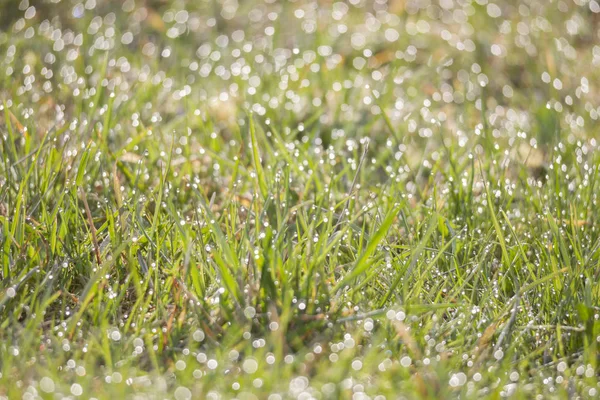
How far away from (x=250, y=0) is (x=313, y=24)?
1.49ft

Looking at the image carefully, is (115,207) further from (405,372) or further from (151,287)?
(405,372)

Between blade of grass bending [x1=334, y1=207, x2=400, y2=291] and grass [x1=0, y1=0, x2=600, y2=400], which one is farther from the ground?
blade of grass bending [x1=334, y1=207, x2=400, y2=291]

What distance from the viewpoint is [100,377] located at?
1.33 m

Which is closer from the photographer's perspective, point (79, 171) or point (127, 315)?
point (127, 315)

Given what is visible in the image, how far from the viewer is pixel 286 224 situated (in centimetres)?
190

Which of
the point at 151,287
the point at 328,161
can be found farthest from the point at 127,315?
the point at 328,161

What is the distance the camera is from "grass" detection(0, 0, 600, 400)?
1.37 metres

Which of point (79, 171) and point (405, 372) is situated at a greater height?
point (79, 171)

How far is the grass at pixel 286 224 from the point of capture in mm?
1371

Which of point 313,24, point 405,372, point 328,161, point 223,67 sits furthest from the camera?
point 313,24

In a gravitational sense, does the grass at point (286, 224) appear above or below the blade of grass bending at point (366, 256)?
below

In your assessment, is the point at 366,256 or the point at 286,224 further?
the point at 286,224

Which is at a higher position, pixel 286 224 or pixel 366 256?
pixel 366 256

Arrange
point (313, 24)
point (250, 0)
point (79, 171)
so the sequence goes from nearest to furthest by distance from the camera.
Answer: point (79, 171), point (313, 24), point (250, 0)
